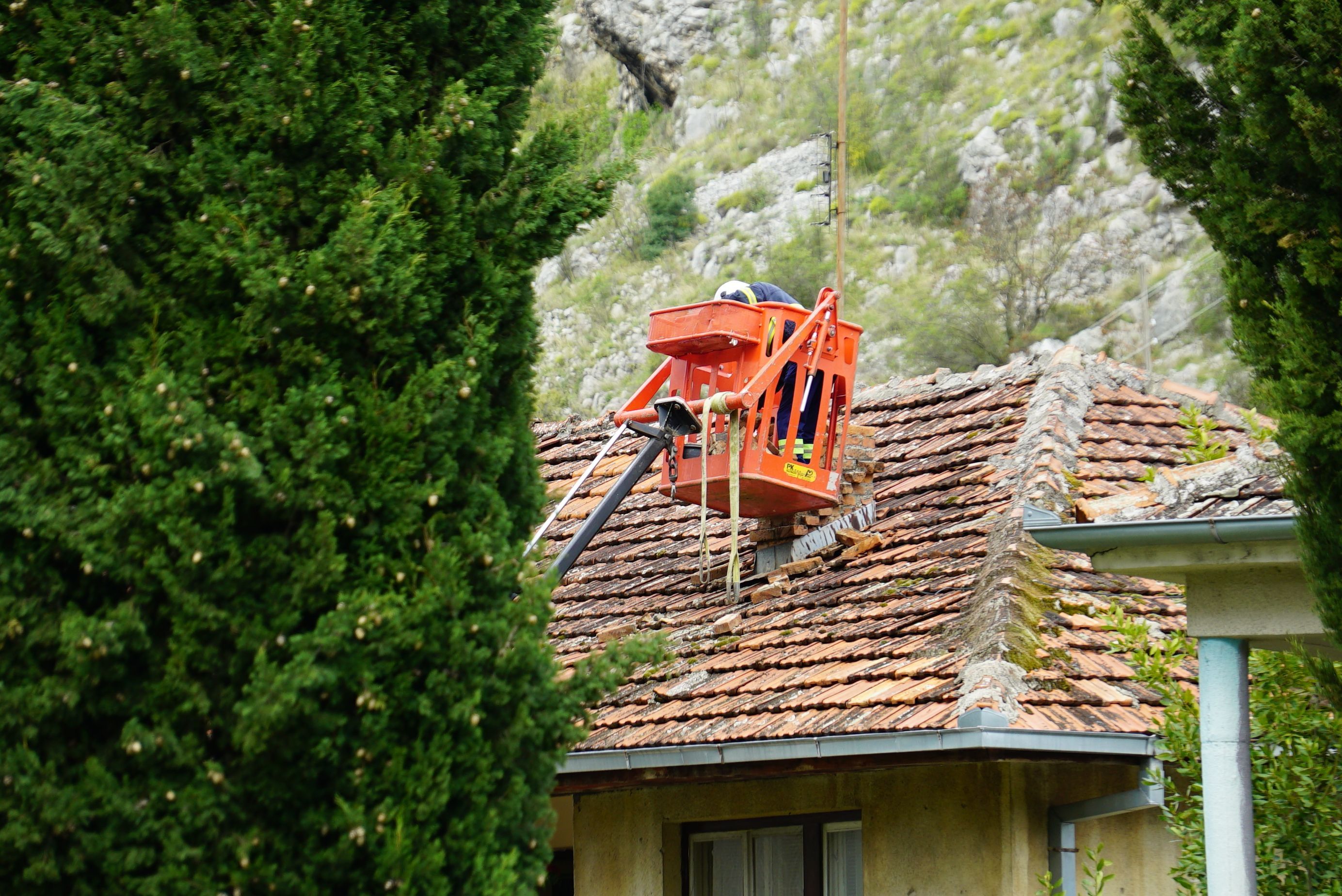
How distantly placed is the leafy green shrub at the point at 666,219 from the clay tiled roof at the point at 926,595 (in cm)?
5425

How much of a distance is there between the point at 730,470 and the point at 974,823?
256 centimetres

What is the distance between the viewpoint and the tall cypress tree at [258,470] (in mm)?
4594

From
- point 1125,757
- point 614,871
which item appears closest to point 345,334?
point 1125,757

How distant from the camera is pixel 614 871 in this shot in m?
9.39

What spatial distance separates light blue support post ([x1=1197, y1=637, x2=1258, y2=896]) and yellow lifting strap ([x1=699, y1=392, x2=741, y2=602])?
3.49 meters

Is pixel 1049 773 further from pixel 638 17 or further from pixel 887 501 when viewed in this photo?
pixel 638 17

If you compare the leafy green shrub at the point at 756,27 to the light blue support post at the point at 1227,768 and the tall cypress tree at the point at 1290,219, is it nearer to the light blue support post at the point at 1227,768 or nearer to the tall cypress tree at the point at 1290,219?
the light blue support post at the point at 1227,768

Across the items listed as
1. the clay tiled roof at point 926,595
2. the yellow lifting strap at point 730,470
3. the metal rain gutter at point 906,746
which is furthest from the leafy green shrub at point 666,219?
the metal rain gutter at point 906,746

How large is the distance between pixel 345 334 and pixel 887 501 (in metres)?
5.84

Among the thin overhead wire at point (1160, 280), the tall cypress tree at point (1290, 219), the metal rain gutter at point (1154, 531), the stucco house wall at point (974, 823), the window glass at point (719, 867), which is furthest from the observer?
the thin overhead wire at point (1160, 280)

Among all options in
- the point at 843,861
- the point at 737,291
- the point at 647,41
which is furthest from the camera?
the point at 647,41

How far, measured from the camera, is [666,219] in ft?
216

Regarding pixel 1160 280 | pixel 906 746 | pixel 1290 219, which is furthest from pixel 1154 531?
pixel 1160 280

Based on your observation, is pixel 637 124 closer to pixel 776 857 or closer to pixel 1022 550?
pixel 1022 550
